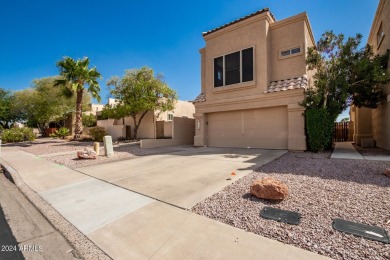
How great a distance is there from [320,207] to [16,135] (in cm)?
2766

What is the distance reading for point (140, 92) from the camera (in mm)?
17031

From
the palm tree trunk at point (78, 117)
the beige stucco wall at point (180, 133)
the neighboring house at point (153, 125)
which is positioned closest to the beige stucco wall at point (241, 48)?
the beige stucco wall at point (180, 133)

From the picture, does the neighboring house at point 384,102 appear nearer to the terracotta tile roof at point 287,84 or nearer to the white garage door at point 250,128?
the terracotta tile roof at point 287,84

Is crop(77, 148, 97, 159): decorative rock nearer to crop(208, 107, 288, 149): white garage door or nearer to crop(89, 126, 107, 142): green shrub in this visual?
crop(208, 107, 288, 149): white garage door

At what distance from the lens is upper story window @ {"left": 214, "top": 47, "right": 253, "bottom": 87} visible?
11703 millimetres

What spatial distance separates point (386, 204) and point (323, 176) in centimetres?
179

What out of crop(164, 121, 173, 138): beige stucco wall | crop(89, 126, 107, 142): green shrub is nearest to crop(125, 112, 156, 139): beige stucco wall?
crop(164, 121, 173, 138): beige stucco wall

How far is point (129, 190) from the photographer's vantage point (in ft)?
15.8

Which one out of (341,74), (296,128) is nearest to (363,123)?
(341,74)

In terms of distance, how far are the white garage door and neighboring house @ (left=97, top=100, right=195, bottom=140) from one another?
5375mm

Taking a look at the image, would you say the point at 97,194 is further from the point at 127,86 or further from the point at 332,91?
the point at 127,86

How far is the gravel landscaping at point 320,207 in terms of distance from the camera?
246 centimetres

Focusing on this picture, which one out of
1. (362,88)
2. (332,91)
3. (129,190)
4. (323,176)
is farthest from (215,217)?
(362,88)

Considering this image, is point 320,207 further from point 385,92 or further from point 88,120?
point 88,120
